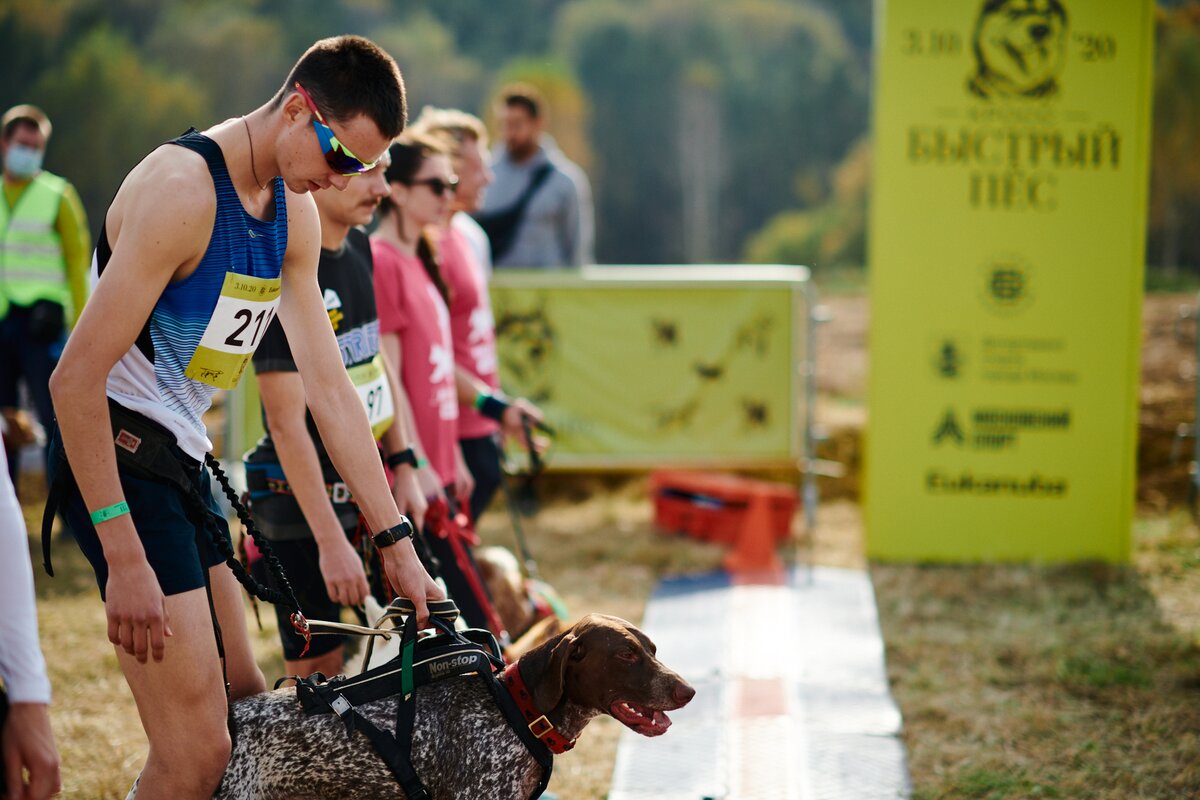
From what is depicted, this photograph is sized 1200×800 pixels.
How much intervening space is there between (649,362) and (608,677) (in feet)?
18.0

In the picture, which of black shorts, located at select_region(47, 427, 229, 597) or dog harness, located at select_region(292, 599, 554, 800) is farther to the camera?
dog harness, located at select_region(292, 599, 554, 800)

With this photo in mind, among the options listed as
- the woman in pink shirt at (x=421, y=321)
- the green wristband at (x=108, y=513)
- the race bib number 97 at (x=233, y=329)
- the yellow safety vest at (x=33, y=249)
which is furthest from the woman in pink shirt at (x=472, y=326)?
the yellow safety vest at (x=33, y=249)

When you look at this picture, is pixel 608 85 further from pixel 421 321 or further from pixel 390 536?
pixel 390 536

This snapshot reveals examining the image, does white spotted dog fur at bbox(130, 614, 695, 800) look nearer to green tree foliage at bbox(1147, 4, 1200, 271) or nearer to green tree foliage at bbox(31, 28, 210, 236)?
green tree foliage at bbox(1147, 4, 1200, 271)

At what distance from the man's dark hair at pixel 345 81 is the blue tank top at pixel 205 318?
0.23 metres

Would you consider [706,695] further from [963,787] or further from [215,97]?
[215,97]

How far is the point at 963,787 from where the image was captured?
376 cm

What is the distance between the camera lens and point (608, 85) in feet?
84.9

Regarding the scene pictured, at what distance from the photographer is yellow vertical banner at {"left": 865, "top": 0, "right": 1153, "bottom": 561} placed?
259 inches

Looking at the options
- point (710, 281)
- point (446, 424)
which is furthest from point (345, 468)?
point (710, 281)

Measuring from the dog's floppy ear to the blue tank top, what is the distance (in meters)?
0.89

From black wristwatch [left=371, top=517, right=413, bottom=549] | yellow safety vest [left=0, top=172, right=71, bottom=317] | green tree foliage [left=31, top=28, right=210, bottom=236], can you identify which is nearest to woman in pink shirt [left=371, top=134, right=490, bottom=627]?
black wristwatch [left=371, top=517, right=413, bottom=549]

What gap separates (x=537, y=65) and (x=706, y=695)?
23027 mm

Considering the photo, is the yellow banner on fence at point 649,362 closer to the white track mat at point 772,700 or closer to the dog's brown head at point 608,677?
the white track mat at point 772,700
